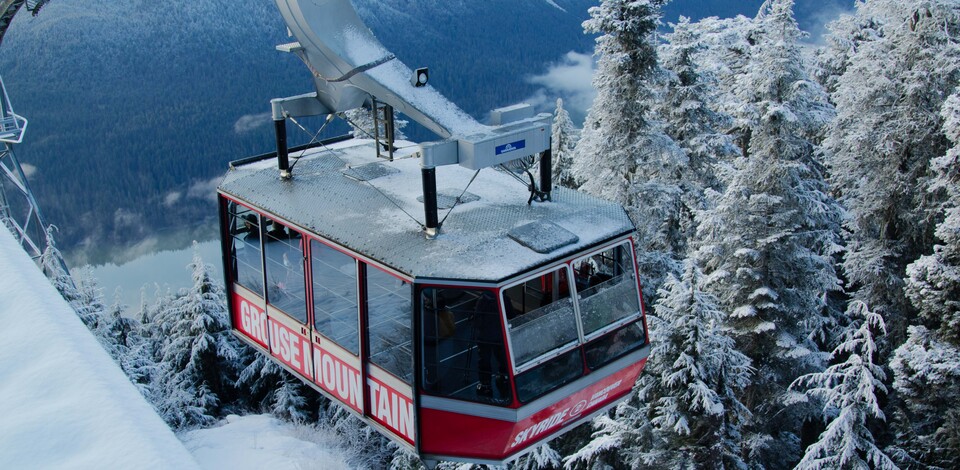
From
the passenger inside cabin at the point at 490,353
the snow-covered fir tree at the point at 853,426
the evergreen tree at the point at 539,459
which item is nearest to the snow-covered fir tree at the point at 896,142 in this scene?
the snow-covered fir tree at the point at 853,426

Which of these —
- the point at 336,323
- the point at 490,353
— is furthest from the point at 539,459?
the point at 490,353

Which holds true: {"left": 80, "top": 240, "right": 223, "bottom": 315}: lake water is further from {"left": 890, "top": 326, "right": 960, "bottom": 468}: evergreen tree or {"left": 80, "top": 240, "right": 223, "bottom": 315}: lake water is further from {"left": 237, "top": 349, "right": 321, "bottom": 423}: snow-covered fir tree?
{"left": 890, "top": 326, "right": 960, "bottom": 468}: evergreen tree

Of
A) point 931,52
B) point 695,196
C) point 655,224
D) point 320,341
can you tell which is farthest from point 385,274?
point 931,52

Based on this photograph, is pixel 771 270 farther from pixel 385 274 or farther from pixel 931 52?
pixel 385 274

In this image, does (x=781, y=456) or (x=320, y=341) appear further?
(x=781, y=456)

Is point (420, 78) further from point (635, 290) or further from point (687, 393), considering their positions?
point (687, 393)

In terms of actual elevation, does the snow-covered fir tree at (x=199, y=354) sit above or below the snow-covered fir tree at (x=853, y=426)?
below

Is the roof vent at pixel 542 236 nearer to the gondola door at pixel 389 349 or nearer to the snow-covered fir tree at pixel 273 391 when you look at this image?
the gondola door at pixel 389 349
